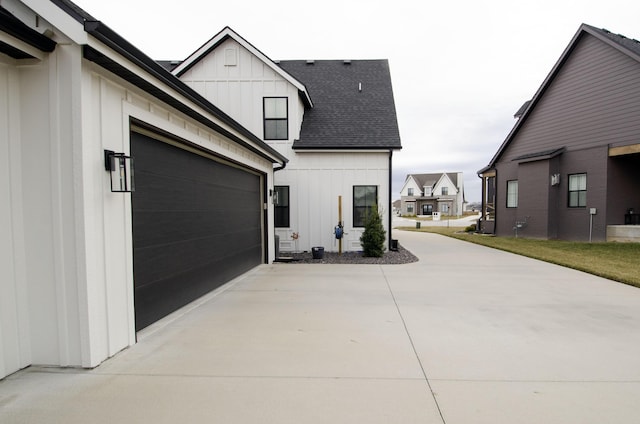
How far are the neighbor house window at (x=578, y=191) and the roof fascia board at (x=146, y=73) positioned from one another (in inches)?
588

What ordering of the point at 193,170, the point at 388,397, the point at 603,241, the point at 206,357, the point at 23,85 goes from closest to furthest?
the point at 388,397 < the point at 23,85 < the point at 206,357 < the point at 193,170 < the point at 603,241

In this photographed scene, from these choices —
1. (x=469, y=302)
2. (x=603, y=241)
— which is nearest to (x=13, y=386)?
(x=469, y=302)

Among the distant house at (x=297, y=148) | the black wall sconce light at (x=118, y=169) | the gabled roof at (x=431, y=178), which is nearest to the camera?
the black wall sconce light at (x=118, y=169)

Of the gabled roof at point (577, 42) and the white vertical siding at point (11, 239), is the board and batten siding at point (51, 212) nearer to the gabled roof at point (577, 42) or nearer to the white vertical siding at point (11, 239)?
the white vertical siding at point (11, 239)

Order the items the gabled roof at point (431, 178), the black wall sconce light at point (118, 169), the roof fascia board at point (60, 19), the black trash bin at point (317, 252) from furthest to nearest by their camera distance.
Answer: the gabled roof at point (431, 178) < the black trash bin at point (317, 252) < the black wall sconce light at point (118, 169) < the roof fascia board at point (60, 19)

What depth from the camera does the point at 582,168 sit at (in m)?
13.5

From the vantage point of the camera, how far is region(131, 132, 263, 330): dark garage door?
4094 millimetres

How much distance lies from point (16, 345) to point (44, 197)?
141 cm

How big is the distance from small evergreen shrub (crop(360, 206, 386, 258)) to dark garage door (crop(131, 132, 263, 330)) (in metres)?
4.13

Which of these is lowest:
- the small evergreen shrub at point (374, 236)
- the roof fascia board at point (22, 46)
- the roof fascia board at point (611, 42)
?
the small evergreen shrub at point (374, 236)

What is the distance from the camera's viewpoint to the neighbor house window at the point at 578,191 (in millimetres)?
13544

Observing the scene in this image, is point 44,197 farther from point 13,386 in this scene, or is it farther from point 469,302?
point 469,302

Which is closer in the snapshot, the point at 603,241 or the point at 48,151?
the point at 48,151

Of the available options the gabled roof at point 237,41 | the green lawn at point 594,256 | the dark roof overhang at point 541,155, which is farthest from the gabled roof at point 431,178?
the gabled roof at point 237,41
